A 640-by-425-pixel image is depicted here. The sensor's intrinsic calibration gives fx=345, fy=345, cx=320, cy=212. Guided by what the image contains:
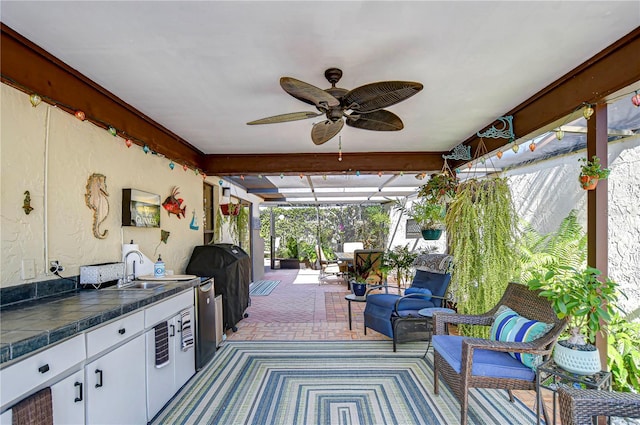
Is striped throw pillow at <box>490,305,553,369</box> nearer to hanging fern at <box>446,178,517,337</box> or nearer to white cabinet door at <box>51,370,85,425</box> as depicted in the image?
hanging fern at <box>446,178,517,337</box>

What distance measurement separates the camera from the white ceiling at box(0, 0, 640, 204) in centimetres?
171

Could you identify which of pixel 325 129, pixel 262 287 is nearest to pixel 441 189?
pixel 325 129

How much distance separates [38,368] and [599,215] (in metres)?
3.18

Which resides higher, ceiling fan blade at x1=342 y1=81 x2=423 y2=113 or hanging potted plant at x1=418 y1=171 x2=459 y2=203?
ceiling fan blade at x1=342 y1=81 x2=423 y2=113

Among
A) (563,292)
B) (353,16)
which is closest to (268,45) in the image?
(353,16)

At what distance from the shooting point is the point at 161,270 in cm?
321

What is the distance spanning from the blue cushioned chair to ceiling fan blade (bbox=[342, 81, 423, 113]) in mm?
2490

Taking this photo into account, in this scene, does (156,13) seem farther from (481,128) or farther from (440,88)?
(481,128)

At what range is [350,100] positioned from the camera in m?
2.11

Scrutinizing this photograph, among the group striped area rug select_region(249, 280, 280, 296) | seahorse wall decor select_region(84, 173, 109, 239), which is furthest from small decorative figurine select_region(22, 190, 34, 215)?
striped area rug select_region(249, 280, 280, 296)

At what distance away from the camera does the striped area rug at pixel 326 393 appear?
2496mm

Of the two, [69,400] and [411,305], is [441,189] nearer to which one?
[411,305]

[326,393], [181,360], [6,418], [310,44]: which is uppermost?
[310,44]

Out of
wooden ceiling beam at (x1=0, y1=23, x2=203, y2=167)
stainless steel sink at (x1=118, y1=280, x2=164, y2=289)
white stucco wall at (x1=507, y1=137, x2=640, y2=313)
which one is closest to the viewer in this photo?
wooden ceiling beam at (x1=0, y1=23, x2=203, y2=167)
